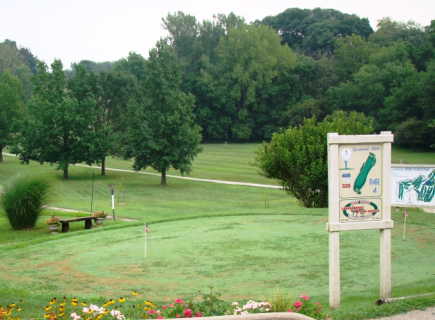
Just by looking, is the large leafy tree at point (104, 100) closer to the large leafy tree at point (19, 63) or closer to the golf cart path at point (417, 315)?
the large leafy tree at point (19, 63)

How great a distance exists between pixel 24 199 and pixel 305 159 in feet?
36.2

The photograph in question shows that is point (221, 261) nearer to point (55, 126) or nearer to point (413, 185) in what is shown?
point (413, 185)

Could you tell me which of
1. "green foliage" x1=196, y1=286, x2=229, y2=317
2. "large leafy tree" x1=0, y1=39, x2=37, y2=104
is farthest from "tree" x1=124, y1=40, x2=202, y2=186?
"green foliage" x1=196, y1=286, x2=229, y2=317

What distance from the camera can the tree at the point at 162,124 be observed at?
47.4 m

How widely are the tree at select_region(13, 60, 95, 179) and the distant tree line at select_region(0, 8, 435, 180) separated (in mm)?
99

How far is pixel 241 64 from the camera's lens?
304ft

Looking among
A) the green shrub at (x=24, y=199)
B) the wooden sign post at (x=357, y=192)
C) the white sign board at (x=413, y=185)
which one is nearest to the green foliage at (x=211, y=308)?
the wooden sign post at (x=357, y=192)

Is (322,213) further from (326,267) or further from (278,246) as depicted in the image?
(326,267)

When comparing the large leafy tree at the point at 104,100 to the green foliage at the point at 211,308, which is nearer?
the green foliage at the point at 211,308

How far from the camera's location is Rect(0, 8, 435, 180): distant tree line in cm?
4806

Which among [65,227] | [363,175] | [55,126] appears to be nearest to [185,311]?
[363,175]

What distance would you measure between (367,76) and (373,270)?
72819mm

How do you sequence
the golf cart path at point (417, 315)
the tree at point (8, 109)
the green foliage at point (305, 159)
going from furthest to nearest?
the tree at point (8, 109), the green foliage at point (305, 159), the golf cart path at point (417, 315)

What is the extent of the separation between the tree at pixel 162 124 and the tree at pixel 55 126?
14.3ft
